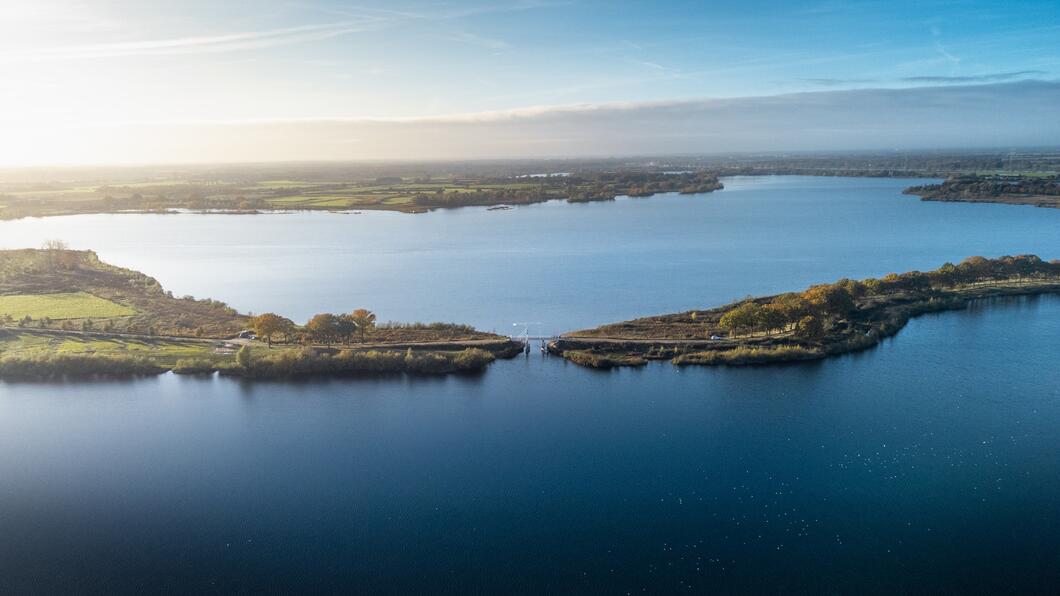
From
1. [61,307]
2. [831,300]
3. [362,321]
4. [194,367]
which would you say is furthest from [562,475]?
[61,307]

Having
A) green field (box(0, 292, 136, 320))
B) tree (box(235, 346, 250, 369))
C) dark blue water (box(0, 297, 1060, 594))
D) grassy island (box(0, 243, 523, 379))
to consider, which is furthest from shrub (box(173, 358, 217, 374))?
green field (box(0, 292, 136, 320))

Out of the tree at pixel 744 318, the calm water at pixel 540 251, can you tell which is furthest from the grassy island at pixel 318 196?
the tree at pixel 744 318

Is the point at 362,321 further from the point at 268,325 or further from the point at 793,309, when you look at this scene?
the point at 793,309

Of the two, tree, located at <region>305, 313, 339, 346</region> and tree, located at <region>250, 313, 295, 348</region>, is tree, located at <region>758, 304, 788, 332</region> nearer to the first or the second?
tree, located at <region>305, 313, 339, 346</region>

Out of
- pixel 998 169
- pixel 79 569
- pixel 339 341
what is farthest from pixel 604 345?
pixel 998 169

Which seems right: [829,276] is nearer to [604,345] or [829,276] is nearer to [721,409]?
[604,345]

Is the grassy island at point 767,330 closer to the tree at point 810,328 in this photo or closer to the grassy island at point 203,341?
the tree at point 810,328

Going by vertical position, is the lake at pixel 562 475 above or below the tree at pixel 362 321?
below
